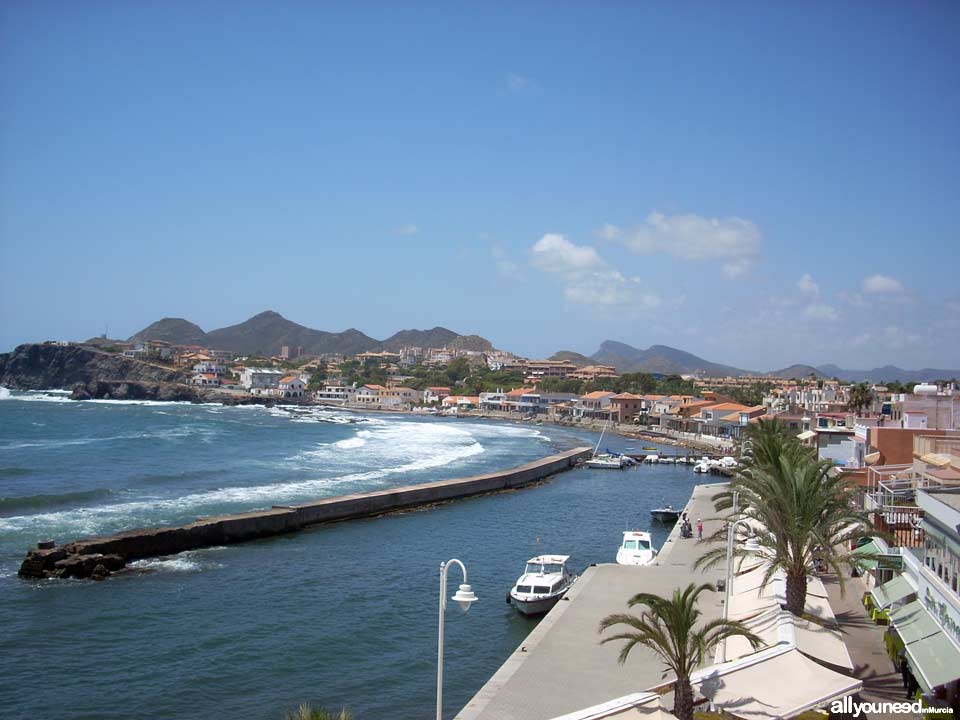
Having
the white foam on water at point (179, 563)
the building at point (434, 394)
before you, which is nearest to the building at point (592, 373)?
the building at point (434, 394)

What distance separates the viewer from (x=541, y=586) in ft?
66.7

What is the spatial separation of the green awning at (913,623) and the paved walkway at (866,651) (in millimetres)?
868

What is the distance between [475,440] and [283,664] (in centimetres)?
5983

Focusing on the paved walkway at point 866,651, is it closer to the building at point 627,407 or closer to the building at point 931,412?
the building at point 931,412

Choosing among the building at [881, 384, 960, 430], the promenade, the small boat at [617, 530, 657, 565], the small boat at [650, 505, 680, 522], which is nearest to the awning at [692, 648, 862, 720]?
the promenade

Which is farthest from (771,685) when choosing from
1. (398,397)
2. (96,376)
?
(96,376)

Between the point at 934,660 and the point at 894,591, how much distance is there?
13.5ft

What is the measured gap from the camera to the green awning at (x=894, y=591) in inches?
594

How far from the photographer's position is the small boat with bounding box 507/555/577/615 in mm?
19875

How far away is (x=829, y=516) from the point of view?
1541 centimetres


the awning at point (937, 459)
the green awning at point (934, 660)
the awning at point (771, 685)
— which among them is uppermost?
the awning at point (937, 459)

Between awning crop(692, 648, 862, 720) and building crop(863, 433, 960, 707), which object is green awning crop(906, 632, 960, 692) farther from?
awning crop(692, 648, 862, 720)

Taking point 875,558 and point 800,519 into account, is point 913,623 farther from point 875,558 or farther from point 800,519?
point 800,519

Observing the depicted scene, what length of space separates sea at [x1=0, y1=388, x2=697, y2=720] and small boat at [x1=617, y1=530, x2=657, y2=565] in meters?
1.47
